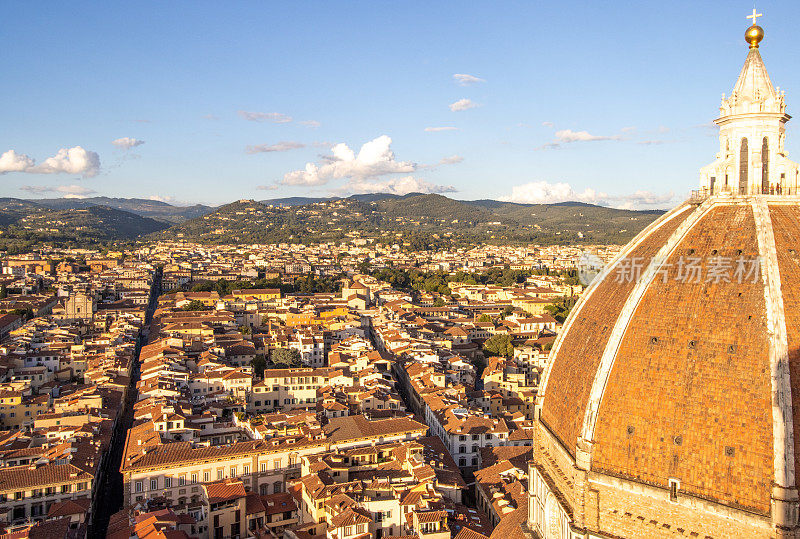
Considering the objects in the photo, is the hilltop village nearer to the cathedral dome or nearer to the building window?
the cathedral dome

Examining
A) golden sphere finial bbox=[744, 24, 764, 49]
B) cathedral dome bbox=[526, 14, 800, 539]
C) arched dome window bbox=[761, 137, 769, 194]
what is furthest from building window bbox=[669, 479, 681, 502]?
golden sphere finial bbox=[744, 24, 764, 49]

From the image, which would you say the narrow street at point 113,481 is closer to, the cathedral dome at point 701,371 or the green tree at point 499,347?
the cathedral dome at point 701,371

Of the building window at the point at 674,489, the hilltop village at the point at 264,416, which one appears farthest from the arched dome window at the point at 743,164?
the hilltop village at the point at 264,416

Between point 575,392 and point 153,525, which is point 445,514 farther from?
point 575,392

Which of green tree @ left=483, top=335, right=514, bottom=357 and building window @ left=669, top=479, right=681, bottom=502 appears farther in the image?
A: green tree @ left=483, top=335, right=514, bottom=357

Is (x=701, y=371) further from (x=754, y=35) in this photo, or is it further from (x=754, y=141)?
(x=754, y=35)

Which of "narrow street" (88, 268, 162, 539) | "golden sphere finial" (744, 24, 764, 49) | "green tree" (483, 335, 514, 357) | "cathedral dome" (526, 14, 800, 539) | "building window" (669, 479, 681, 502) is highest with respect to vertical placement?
"golden sphere finial" (744, 24, 764, 49)
